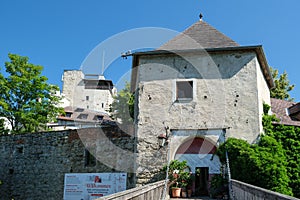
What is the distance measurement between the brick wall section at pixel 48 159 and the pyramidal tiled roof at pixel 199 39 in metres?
4.43

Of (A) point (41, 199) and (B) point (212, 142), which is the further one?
(A) point (41, 199)

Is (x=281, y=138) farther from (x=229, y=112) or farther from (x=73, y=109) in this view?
(x=73, y=109)

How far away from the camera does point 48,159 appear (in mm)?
14438

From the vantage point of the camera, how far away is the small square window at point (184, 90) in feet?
38.9

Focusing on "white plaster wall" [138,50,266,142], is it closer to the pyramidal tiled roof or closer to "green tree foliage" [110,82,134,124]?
the pyramidal tiled roof

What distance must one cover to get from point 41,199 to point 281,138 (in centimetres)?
1125

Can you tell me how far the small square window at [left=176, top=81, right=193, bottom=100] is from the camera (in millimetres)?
11844

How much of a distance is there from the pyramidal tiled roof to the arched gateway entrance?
381cm

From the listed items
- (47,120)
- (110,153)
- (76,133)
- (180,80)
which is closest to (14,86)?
(47,120)

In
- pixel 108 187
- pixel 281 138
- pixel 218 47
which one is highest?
pixel 218 47

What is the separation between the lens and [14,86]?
2262cm

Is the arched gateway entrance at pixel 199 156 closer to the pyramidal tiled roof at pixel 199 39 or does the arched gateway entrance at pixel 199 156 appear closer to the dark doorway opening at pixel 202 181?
the dark doorway opening at pixel 202 181

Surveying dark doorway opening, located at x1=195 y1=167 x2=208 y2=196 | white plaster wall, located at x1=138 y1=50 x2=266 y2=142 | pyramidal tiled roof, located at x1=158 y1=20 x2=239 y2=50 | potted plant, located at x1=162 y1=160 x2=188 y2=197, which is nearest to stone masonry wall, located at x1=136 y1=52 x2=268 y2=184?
white plaster wall, located at x1=138 y1=50 x2=266 y2=142

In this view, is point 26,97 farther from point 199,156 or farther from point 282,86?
point 282,86
